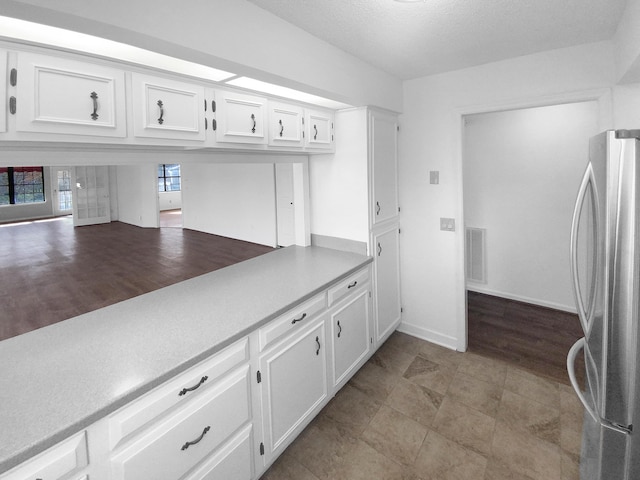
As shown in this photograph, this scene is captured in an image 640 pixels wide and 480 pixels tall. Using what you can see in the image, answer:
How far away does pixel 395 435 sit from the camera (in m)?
2.02

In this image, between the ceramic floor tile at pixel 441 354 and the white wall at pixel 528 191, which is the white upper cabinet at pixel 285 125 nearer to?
the white wall at pixel 528 191

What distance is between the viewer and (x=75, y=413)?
981 mm

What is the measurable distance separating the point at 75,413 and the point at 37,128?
37.7 inches

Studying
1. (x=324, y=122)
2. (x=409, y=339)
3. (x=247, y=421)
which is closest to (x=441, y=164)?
(x=324, y=122)

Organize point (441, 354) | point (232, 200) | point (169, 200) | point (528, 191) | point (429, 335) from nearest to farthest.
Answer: point (441, 354) → point (429, 335) → point (528, 191) → point (232, 200) → point (169, 200)

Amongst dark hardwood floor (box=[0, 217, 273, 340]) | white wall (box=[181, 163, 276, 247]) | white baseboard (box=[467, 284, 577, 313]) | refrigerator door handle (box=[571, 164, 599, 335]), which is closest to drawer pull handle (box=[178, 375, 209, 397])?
refrigerator door handle (box=[571, 164, 599, 335])

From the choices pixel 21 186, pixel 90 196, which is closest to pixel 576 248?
pixel 90 196

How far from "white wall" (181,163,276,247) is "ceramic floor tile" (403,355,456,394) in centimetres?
368

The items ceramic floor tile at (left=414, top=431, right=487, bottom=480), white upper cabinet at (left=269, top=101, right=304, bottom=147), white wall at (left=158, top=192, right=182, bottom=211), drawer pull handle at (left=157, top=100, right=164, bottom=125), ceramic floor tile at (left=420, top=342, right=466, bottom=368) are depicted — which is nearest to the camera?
drawer pull handle at (left=157, top=100, right=164, bottom=125)

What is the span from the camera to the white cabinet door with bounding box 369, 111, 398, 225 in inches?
107

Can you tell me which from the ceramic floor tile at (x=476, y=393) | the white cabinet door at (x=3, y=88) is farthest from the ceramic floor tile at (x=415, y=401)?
the white cabinet door at (x=3, y=88)

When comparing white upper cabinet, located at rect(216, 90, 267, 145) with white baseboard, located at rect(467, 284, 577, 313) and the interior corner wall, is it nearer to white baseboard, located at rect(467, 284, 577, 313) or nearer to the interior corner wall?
the interior corner wall

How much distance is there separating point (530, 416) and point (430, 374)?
2.22 feet

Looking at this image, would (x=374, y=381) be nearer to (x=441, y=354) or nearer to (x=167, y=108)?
(x=441, y=354)
